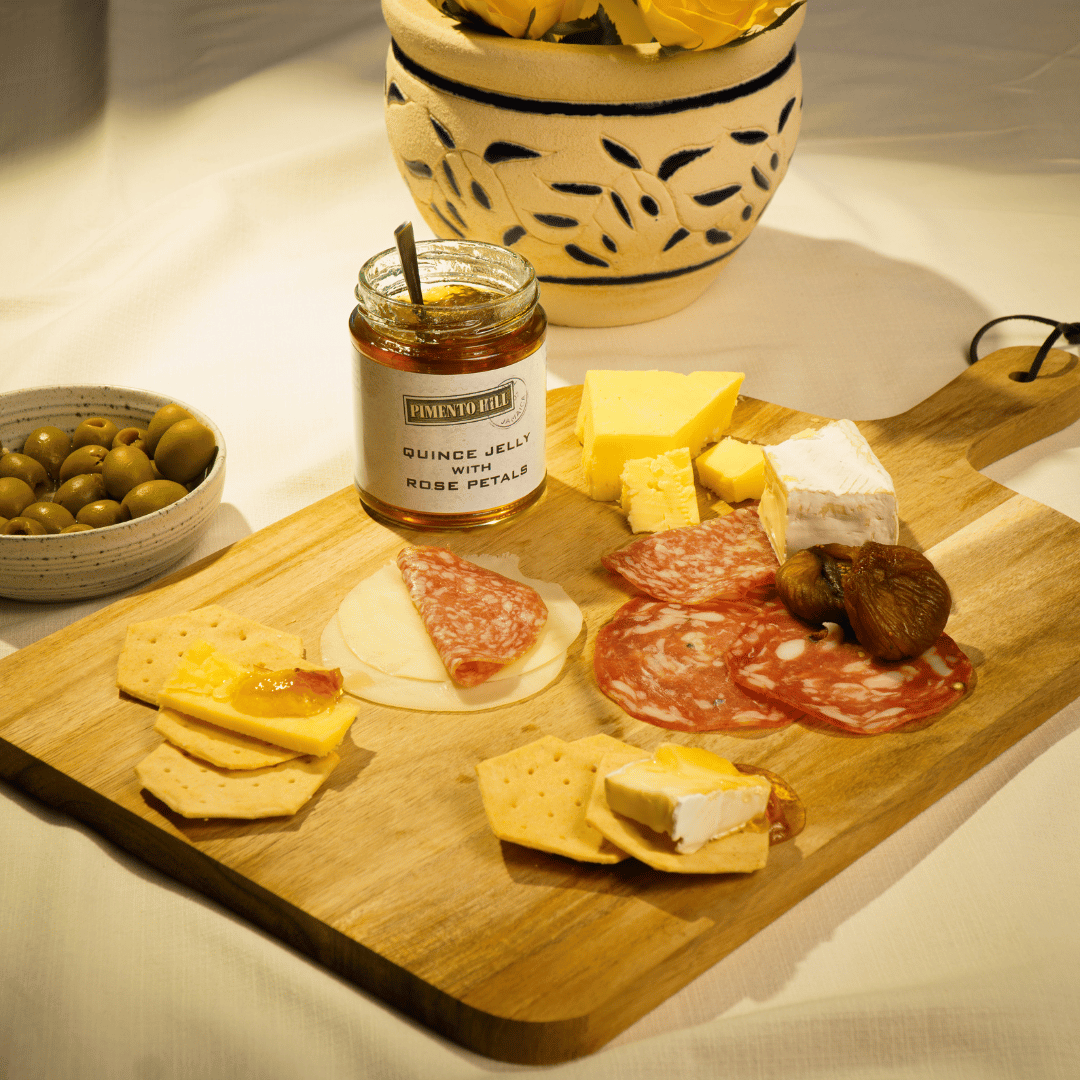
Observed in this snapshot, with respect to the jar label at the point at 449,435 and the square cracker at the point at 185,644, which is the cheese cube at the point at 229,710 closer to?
the square cracker at the point at 185,644

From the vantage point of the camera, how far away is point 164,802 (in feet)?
4.13

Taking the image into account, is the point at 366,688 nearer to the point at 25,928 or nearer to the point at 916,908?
the point at 25,928

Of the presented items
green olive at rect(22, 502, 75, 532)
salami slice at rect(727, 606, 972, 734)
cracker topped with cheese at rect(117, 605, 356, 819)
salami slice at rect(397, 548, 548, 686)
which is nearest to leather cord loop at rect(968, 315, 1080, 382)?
salami slice at rect(727, 606, 972, 734)

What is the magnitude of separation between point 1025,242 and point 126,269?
1.80 m

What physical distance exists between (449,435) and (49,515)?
1.64 ft

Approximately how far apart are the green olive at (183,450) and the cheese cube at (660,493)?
0.56 m

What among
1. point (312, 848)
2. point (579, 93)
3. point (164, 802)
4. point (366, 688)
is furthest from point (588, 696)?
point (579, 93)

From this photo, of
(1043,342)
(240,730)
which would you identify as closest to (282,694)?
(240,730)

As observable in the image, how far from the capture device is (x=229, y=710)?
129cm

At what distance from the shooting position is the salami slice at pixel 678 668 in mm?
1375

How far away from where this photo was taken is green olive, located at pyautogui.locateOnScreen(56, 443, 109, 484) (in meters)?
1.63

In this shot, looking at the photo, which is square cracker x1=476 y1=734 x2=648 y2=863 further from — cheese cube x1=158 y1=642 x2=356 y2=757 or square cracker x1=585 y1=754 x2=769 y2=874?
cheese cube x1=158 y1=642 x2=356 y2=757

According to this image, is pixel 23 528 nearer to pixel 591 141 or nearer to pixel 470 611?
pixel 470 611

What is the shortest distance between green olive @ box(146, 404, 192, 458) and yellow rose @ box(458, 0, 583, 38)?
708 mm
